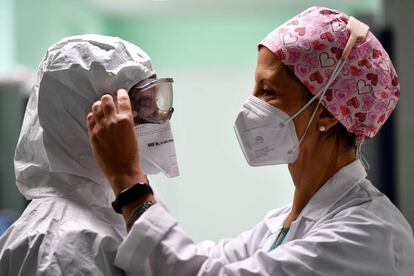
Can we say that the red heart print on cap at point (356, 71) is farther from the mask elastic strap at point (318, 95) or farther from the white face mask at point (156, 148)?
the white face mask at point (156, 148)

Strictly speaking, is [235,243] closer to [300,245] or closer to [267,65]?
[300,245]

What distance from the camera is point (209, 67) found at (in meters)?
4.85

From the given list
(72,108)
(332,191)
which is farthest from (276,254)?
(72,108)

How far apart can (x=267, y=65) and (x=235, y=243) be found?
0.54 metres

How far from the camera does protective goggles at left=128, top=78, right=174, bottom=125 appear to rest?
50.6 inches

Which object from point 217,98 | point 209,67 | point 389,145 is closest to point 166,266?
point 389,145

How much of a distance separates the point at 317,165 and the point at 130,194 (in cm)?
52

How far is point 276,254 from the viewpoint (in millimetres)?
1236

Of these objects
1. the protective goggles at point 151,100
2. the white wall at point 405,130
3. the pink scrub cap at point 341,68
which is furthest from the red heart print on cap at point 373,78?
the white wall at point 405,130

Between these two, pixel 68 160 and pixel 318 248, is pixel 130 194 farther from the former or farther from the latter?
pixel 318 248

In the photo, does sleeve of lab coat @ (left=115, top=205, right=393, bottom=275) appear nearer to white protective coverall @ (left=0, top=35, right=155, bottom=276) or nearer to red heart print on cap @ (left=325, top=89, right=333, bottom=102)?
white protective coverall @ (left=0, top=35, right=155, bottom=276)

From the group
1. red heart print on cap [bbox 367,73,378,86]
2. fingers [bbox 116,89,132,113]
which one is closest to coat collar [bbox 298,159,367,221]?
red heart print on cap [bbox 367,73,378,86]

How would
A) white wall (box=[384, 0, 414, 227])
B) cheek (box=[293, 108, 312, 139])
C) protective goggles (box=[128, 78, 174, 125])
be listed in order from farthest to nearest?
1. white wall (box=[384, 0, 414, 227])
2. cheek (box=[293, 108, 312, 139])
3. protective goggles (box=[128, 78, 174, 125])

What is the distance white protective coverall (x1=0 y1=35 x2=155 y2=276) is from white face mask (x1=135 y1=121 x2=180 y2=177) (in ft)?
0.36
